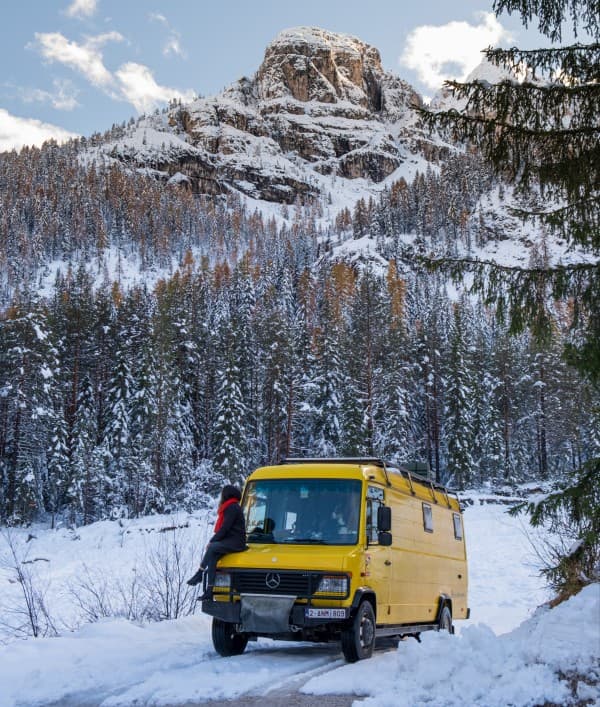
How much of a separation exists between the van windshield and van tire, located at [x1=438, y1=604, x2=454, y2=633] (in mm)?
4890

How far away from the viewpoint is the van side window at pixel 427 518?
12.4 meters

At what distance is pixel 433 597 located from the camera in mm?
12359

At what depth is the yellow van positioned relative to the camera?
335 inches

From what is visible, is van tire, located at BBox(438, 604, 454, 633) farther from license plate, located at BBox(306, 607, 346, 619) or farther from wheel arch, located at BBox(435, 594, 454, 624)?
license plate, located at BBox(306, 607, 346, 619)

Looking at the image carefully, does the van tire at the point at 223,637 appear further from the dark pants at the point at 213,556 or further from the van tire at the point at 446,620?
the van tire at the point at 446,620

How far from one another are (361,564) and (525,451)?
52788 mm

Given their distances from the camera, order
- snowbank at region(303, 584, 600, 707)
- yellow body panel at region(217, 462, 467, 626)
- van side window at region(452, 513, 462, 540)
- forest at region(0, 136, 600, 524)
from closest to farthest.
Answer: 1. snowbank at region(303, 584, 600, 707)
2. yellow body panel at region(217, 462, 467, 626)
3. van side window at region(452, 513, 462, 540)
4. forest at region(0, 136, 600, 524)

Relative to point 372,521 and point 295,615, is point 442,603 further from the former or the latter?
point 295,615

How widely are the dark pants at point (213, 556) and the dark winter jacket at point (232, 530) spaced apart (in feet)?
0.10

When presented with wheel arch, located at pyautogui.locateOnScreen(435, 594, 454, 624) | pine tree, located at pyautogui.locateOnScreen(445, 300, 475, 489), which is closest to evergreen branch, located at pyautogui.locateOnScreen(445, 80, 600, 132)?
wheel arch, located at pyautogui.locateOnScreen(435, 594, 454, 624)

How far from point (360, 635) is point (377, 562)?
1147 mm

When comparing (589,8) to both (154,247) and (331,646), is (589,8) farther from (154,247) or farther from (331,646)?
(154,247)

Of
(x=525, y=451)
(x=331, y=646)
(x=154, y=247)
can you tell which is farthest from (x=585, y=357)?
(x=154, y=247)

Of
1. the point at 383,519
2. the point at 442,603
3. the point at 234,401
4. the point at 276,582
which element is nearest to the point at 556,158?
the point at 383,519
